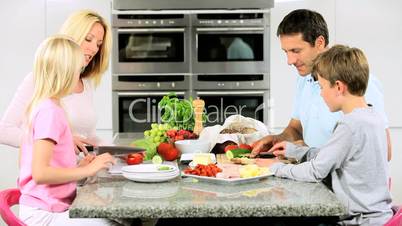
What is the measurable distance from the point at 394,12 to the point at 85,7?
7.81 feet

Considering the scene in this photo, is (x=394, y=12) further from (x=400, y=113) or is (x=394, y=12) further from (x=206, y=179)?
(x=206, y=179)

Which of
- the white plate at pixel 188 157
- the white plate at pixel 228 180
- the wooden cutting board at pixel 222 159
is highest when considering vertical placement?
the white plate at pixel 188 157

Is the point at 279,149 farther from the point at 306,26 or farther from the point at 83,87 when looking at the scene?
the point at 83,87

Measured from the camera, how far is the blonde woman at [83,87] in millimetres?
2725

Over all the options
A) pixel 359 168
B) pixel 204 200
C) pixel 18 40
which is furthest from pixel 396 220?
pixel 18 40

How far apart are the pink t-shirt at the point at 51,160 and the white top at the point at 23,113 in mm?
601

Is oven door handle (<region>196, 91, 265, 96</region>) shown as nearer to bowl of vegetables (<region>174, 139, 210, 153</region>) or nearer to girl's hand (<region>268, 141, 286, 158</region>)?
bowl of vegetables (<region>174, 139, 210, 153</region>)

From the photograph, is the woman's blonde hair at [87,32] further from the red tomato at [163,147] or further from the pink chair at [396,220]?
the pink chair at [396,220]

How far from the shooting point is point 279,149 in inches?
98.0

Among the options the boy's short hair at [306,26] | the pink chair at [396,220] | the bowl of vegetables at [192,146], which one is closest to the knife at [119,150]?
the bowl of vegetables at [192,146]

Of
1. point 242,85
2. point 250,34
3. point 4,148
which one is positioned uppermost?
point 250,34

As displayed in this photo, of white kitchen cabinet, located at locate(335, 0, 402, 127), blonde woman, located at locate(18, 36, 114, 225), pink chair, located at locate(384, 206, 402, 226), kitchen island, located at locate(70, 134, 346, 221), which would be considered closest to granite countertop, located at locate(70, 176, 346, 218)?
kitchen island, located at locate(70, 134, 346, 221)

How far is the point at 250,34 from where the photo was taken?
15.9 feet

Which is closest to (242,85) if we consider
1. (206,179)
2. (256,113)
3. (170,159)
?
(256,113)
